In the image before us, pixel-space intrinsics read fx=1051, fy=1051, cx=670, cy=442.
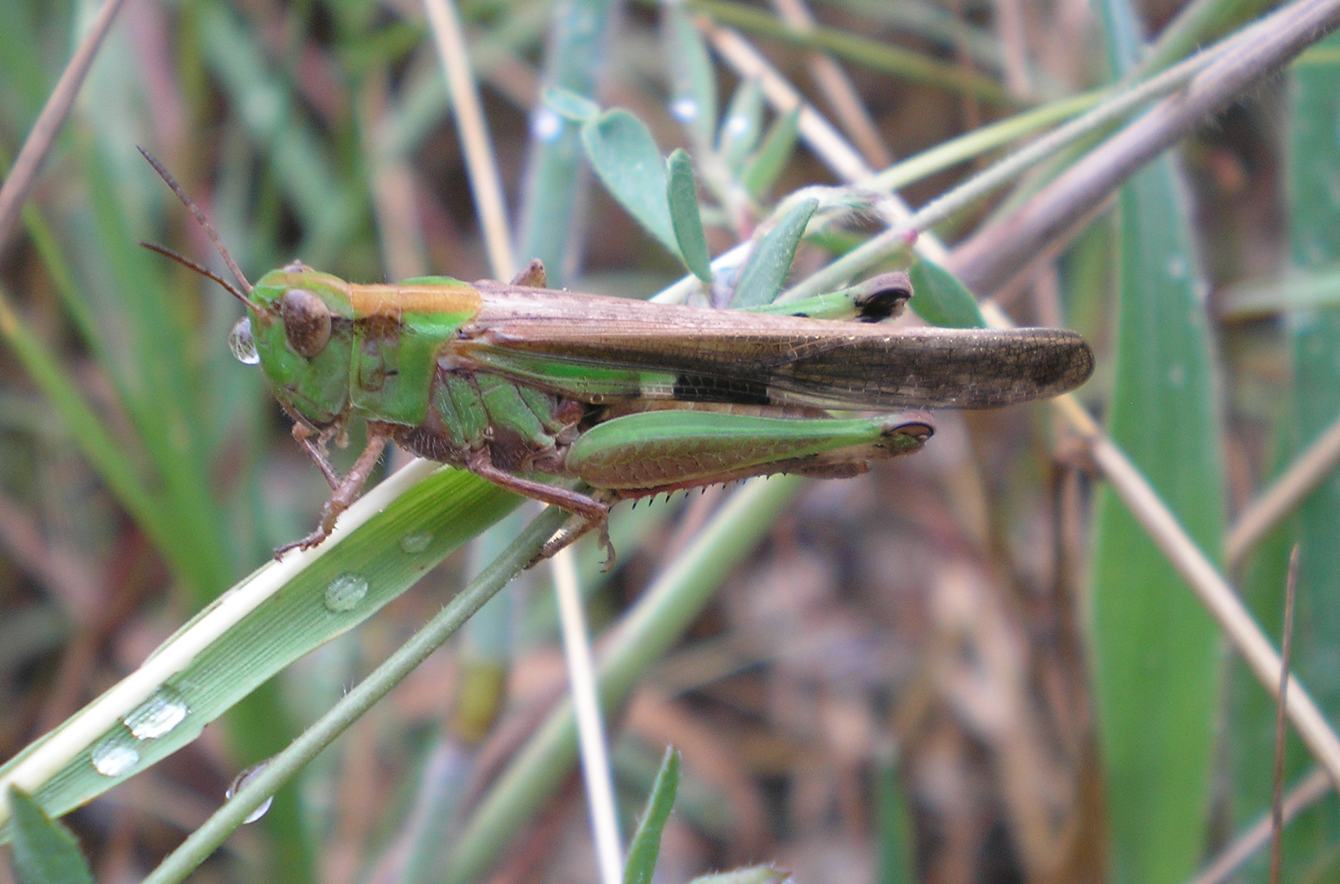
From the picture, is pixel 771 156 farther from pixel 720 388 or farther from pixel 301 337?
pixel 301 337

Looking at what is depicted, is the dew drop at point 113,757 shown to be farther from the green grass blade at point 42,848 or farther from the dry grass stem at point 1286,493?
the dry grass stem at point 1286,493

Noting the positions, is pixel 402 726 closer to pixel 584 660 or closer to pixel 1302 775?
pixel 584 660

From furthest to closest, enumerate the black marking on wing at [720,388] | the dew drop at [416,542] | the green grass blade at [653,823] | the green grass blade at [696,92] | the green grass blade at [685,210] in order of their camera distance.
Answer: the green grass blade at [696,92] → the black marking on wing at [720,388] → the dew drop at [416,542] → the green grass blade at [685,210] → the green grass blade at [653,823]

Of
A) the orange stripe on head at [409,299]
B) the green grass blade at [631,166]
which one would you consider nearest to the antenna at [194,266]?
the orange stripe on head at [409,299]

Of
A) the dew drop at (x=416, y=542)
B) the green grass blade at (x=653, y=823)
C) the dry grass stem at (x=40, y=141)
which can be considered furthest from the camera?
the dry grass stem at (x=40, y=141)

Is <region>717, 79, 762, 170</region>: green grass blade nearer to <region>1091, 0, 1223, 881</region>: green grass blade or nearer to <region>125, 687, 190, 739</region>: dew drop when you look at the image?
<region>1091, 0, 1223, 881</region>: green grass blade

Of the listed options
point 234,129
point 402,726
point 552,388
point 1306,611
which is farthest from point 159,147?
point 1306,611

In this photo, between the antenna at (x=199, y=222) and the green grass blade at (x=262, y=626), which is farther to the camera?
the antenna at (x=199, y=222)

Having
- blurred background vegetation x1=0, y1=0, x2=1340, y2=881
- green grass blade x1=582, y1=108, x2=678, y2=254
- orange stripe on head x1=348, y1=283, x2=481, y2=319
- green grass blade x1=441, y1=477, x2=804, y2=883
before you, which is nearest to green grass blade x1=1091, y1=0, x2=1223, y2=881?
blurred background vegetation x1=0, y1=0, x2=1340, y2=881
